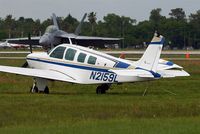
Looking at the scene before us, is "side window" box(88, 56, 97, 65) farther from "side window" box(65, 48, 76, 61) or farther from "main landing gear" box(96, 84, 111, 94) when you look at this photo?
"main landing gear" box(96, 84, 111, 94)

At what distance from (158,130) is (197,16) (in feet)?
562

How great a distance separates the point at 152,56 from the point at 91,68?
228cm

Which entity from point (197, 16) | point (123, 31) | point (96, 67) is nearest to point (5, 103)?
point (96, 67)

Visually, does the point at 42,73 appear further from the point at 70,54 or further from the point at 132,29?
the point at 132,29

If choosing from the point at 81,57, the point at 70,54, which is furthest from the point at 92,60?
the point at 70,54

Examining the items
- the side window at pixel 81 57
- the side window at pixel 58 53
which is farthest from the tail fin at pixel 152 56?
the side window at pixel 58 53

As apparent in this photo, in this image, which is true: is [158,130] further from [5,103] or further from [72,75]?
[72,75]

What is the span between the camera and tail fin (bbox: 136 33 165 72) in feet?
69.7

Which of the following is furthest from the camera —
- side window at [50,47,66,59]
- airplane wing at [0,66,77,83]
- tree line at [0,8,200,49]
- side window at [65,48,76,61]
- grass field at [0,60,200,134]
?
tree line at [0,8,200,49]

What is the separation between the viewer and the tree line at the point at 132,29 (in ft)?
509

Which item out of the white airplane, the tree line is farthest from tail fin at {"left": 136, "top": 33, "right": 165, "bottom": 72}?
the tree line

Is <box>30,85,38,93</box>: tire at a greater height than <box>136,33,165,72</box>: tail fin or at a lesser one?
lesser

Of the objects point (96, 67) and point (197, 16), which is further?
point (197, 16)

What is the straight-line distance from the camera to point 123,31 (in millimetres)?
171375
